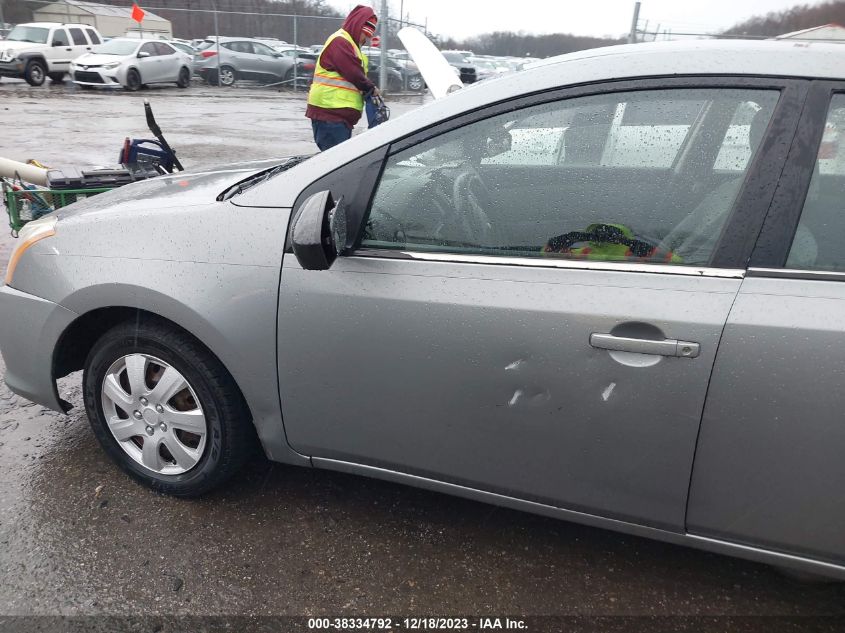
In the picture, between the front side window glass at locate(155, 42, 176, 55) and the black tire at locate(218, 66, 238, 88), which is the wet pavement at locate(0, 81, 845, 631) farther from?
the black tire at locate(218, 66, 238, 88)

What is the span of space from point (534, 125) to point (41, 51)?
74.1 ft

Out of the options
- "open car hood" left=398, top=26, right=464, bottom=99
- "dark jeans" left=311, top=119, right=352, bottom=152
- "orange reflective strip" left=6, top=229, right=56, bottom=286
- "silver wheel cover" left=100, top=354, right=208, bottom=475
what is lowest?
"silver wheel cover" left=100, top=354, right=208, bottom=475

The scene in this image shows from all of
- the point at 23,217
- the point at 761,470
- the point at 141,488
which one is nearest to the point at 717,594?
the point at 761,470

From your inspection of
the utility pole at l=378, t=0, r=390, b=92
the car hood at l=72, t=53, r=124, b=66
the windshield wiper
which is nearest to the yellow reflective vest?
the windshield wiper

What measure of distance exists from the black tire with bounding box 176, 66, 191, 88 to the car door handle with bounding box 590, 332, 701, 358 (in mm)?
23036

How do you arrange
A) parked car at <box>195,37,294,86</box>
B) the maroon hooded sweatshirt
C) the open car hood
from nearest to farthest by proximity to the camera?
the open car hood → the maroon hooded sweatshirt → parked car at <box>195,37,294,86</box>

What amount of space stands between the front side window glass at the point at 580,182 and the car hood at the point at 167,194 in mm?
789

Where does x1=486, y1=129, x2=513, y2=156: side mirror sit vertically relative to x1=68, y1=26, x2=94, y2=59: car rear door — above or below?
below

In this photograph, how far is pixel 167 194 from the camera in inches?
99.8

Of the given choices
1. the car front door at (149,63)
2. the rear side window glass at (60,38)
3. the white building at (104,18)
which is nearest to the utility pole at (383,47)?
the car front door at (149,63)

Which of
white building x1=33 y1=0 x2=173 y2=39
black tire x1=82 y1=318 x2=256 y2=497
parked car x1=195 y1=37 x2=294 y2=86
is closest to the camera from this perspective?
black tire x1=82 y1=318 x2=256 y2=497

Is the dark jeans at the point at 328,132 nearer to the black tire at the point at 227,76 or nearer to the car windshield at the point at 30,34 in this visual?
the car windshield at the point at 30,34

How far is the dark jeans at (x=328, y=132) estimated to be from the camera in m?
6.08

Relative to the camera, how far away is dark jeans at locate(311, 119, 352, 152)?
608cm
